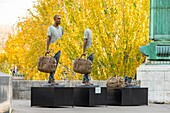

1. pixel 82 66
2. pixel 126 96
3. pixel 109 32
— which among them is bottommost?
pixel 126 96

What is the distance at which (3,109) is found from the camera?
12.8 meters

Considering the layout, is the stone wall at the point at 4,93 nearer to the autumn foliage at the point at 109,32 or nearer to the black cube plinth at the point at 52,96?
the black cube plinth at the point at 52,96

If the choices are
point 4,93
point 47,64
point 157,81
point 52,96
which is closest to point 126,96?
point 157,81

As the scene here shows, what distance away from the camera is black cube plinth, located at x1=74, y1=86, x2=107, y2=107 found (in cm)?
Answer: 1948

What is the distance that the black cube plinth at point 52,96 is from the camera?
1884 centimetres

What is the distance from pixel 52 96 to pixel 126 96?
262cm

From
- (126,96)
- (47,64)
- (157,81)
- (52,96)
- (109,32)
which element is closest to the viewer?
(52,96)

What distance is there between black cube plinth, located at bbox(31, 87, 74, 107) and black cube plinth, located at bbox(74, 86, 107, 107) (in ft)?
1.71

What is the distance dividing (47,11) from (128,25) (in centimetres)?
755

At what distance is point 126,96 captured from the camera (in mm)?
20391

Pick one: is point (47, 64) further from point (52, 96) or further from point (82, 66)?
point (82, 66)

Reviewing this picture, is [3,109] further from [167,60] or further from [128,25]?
[128,25]

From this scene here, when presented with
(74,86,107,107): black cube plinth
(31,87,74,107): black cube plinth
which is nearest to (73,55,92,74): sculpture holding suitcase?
(74,86,107,107): black cube plinth

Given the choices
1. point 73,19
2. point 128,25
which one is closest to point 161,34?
point 128,25
